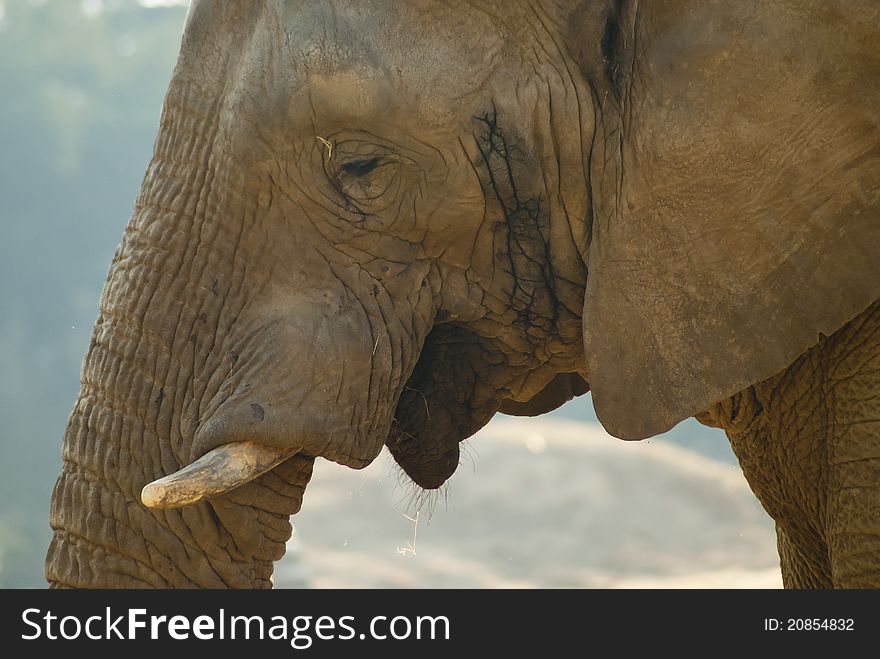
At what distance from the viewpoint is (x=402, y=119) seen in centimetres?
234

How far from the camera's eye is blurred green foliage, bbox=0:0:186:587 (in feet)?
69.9

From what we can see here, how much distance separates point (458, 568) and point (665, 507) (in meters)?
2.92

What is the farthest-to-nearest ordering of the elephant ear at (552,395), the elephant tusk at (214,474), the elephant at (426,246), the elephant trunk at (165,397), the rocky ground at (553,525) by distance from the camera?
1. the rocky ground at (553,525)
2. the elephant ear at (552,395)
3. the elephant trunk at (165,397)
4. the elephant at (426,246)
5. the elephant tusk at (214,474)

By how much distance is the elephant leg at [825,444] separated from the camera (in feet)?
7.73

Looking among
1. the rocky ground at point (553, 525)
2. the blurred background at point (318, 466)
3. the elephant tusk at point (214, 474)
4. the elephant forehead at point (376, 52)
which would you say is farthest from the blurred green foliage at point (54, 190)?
the elephant forehead at point (376, 52)

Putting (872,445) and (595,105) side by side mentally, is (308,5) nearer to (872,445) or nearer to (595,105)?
(595,105)

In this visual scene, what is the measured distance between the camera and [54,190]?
935 inches

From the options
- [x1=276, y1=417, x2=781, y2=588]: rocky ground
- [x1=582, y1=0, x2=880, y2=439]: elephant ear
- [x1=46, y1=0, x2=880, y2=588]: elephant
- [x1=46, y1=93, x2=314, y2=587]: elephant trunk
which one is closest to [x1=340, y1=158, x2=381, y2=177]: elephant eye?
[x1=46, y1=0, x2=880, y2=588]: elephant

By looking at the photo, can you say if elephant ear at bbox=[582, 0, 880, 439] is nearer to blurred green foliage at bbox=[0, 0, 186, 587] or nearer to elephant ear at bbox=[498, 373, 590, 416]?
elephant ear at bbox=[498, 373, 590, 416]

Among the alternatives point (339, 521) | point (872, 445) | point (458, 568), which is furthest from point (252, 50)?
point (339, 521)

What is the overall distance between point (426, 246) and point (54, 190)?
22.5 m

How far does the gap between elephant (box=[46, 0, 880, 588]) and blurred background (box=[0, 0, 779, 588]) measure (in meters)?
0.79

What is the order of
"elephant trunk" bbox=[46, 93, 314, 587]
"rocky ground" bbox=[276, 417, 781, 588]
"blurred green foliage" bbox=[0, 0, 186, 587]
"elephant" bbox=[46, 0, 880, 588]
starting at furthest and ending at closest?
"blurred green foliage" bbox=[0, 0, 186, 587] < "rocky ground" bbox=[276, 417, 781, 588] < "elephant trunk" bbox=[46, 93, 314, 587] < "elephant" bbox=[46, 0, 880, 588]

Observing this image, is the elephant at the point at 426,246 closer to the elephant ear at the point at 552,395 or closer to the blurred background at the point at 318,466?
the elephant ear at the point at 552,395
